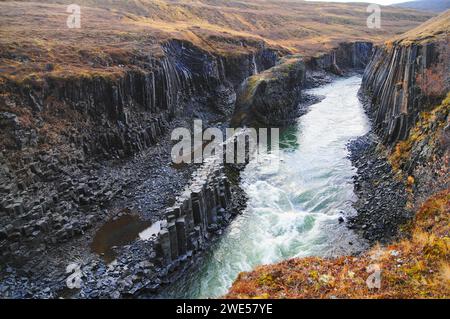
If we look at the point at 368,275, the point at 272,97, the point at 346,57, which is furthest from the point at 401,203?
the point at 346,57

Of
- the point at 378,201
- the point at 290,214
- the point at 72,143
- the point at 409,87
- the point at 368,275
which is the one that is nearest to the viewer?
the point at 368,275

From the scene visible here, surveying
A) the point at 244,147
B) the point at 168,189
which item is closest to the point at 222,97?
the point at 244,147

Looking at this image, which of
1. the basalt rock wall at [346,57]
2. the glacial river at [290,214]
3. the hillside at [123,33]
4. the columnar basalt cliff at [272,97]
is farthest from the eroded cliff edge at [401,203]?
the basalt rock wall at [346,57]

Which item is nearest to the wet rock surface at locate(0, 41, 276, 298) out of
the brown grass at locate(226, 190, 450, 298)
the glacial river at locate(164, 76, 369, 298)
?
the glacial river at locate(164, 76, 369, 298)

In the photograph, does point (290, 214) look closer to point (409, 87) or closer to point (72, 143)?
point (409, 87)

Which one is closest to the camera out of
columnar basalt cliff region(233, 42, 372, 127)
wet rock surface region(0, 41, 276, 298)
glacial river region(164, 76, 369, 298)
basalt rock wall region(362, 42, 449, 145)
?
wet rock surface region(0, 41, 276, 298)

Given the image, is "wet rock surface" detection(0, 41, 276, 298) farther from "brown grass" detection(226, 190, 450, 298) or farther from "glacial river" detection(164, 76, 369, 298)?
"brown grass" detection(226, 190, 450, 298)
